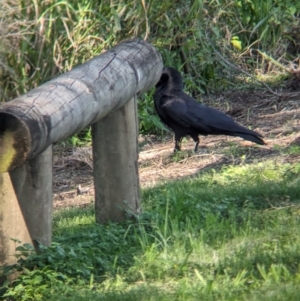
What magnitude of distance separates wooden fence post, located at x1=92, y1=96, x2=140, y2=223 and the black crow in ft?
9.77

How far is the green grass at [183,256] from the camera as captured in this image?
3.81m

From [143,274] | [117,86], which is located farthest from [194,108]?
[143,274]

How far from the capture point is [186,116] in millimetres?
8531

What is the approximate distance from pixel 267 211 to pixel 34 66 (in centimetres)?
418

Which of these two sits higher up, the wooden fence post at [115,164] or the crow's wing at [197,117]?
the wooden fence post at [115,164]

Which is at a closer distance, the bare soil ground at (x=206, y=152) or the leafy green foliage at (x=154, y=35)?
the bare soil ground at (x=206, y=152)

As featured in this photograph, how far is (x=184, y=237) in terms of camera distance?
15.1 ft

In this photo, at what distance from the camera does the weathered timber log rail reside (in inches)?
147

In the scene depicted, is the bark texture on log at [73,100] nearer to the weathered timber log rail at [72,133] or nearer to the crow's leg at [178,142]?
the weathered timber log rail at [72,133]

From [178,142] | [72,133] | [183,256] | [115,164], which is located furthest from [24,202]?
[178,142]

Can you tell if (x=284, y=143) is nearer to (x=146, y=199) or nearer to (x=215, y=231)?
(x=146, y=199)

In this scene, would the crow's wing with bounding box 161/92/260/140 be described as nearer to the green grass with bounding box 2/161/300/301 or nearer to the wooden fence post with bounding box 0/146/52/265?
the green grass with bounding box 2/161/300/301

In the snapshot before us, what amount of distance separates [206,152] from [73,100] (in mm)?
4499

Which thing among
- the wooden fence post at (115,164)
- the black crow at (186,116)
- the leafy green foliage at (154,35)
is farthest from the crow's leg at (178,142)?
the wooden fence post at (115,164)
